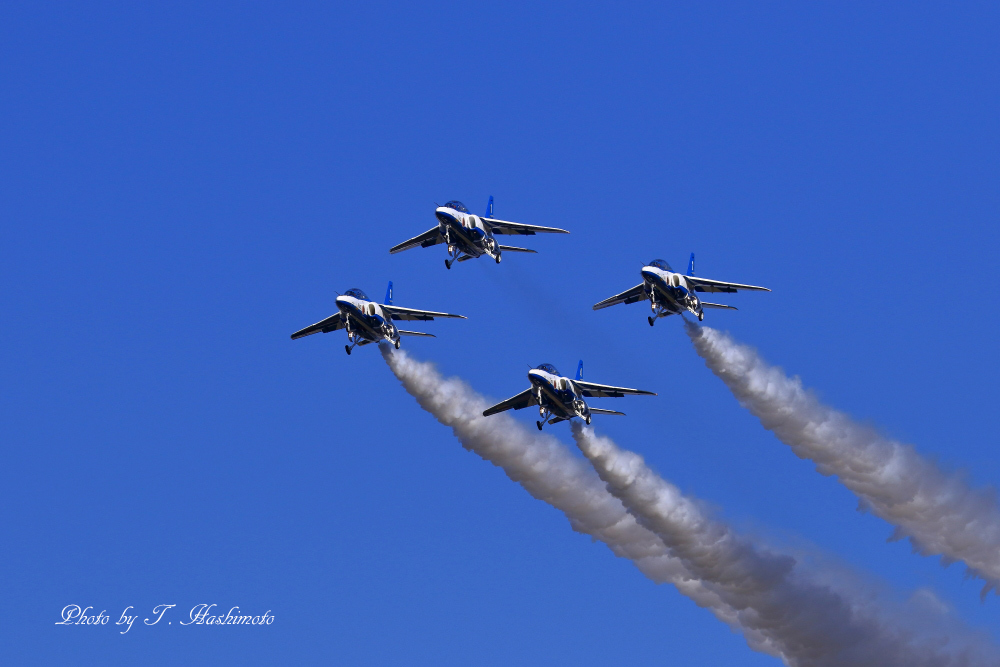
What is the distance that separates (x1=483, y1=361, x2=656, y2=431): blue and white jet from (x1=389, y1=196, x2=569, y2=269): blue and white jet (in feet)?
27.6

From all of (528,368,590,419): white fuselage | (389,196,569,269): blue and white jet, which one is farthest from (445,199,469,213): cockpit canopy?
(528,368,590,419): white fuselage

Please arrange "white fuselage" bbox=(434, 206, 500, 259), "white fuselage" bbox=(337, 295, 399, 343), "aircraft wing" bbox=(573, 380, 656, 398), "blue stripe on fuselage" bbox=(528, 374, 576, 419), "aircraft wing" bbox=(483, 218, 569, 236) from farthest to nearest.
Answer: "aircraft wing" bbox=(483, 218, 569, 236) < "white fuselage" bbox=(434, 206, 500, 259) < "white fuselage" bbox=(337, 295, 399, 343) < "aircraft wing" bbox=(573, 380, 656, 398) < "blue stripe on fuselage" bbox=(528, 374, 576, 419)

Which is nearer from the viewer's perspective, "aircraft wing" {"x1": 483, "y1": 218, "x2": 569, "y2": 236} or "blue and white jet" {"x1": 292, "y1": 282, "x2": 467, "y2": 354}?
"blue and white jet" {"x1": 292, "y1": 282, "x2": 467, "y2": 354}

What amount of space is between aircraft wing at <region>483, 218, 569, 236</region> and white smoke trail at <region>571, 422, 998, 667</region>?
12.1 m

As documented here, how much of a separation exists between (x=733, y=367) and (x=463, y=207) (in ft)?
56.6

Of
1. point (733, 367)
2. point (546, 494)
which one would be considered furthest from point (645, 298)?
point (546, 494)

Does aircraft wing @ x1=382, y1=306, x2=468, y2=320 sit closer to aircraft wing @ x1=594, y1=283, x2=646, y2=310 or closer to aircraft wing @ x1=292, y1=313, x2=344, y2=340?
aircraft wing @ x1=292, y1=313, x2=344, y2=340

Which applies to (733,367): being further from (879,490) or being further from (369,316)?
(369,316)

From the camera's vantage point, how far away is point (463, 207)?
9562 centimetres

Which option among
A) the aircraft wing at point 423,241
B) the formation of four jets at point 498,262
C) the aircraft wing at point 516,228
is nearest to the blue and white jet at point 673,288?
the formation of four jets at point 498,262

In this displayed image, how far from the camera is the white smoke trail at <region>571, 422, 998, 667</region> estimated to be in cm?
8856

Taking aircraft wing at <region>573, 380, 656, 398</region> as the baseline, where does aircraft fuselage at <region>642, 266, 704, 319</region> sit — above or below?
above

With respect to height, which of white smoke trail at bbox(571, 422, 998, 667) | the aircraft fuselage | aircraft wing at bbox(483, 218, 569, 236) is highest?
aircraft wing at bbox(483, 218, 569, 236)

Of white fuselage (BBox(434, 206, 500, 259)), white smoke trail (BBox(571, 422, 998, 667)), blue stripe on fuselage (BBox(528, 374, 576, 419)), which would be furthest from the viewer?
white fuselage (BBox(434, 206, 500, 259))
